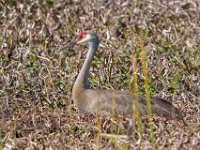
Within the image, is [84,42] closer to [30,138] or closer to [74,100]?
[74,100]

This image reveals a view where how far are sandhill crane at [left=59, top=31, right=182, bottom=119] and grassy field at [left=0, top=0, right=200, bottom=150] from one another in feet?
0.33

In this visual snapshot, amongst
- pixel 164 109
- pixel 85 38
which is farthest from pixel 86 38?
pixel 164 109

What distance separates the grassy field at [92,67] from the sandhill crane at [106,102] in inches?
4.0

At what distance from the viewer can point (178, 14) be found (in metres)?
12.6

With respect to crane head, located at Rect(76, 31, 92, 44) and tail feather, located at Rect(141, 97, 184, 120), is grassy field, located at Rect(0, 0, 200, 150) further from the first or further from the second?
crane head, located at Rect(76, 31, 92, 44)

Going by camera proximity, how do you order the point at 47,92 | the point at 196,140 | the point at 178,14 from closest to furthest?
the point at 196,140 < the point at 47,92 < the point at 178,14

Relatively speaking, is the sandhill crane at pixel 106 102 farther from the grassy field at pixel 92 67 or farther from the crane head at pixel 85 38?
the crane head at pixel 85 38

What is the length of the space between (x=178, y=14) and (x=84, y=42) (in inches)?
129

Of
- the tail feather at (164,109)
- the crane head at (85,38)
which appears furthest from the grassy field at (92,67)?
the crane head at (85,38)

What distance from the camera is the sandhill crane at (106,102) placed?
28.4ft

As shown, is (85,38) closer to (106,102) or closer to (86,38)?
(86,38)

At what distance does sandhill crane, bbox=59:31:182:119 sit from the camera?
8.65m

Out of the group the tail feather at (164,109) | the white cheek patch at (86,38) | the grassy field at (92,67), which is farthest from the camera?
the white cheek patch at (86,38)

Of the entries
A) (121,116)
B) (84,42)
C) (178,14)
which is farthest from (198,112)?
(178,14)
